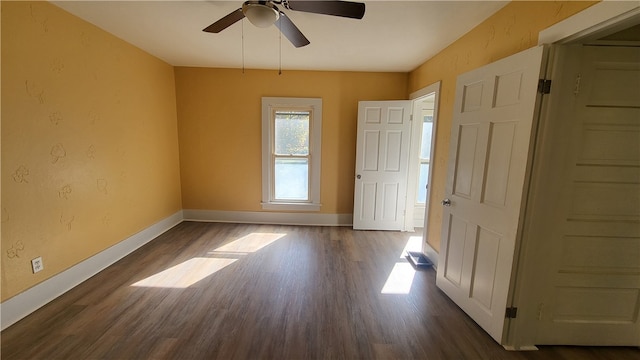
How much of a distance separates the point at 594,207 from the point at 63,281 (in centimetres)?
414

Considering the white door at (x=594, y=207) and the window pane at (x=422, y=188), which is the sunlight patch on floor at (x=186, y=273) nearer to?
the white door at (x=594, y=207)

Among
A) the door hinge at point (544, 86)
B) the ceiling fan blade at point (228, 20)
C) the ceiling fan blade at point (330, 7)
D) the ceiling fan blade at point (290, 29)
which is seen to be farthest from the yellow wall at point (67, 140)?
the door hinge at point (544, 86)

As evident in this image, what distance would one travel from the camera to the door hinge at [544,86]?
1486 millimetres

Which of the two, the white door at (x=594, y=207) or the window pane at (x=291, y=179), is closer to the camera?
the white door at (x=594, y=207)

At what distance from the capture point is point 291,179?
4.20 meters

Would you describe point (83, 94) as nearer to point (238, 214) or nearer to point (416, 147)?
point (238, 214)

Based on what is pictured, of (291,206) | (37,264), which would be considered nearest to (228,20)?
(37,264)

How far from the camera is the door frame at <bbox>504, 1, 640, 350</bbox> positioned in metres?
1.19

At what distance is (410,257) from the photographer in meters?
3.04

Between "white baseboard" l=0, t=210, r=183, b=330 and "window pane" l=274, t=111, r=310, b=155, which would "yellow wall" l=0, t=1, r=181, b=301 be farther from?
"window pane" l=274, t=111, r=310, b=155

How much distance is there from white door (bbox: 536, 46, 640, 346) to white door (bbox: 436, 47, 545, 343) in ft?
0.56

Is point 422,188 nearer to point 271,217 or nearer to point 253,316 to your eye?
point 271,217

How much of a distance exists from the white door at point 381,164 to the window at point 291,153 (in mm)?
695

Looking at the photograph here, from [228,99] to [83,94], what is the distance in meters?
1.80
